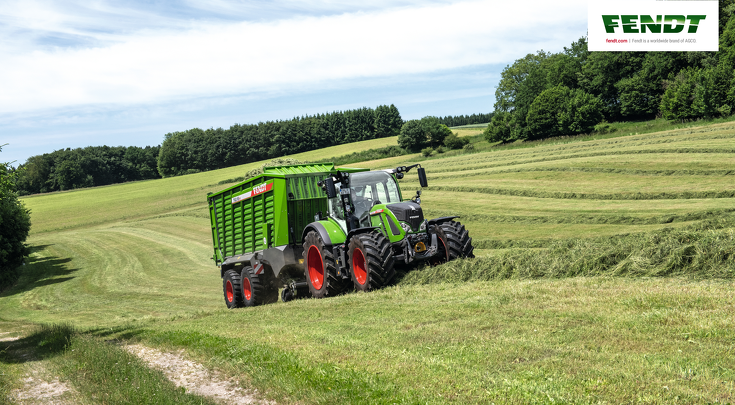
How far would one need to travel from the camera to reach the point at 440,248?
11.2 meters

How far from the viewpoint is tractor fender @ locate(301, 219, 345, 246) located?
1134 cm

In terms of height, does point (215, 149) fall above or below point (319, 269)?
above

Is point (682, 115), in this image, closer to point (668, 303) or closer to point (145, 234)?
point (145, 234)

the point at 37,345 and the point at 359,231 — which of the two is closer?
the point at 37,345

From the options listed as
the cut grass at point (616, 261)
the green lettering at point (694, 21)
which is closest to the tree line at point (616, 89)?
the green lettering at point (694, 21)

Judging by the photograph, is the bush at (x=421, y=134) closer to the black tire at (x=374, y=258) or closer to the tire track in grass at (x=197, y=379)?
the black tire at (x=374, y=258)

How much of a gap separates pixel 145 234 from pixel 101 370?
2783 centimetres

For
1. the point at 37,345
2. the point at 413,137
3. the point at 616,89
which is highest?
the point at 616,89

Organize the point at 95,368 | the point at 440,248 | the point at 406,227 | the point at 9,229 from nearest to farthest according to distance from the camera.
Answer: the point at 95,368 < the point at 406,227 < the point at 440,248 < the point at 9,229

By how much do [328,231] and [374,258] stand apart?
5.44ft

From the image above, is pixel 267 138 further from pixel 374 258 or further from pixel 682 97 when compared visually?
pixel 374 258

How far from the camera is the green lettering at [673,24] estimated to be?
148 ft

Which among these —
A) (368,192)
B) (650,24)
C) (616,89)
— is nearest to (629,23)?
(650,24)

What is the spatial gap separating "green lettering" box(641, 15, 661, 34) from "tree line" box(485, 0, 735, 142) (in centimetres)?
664
